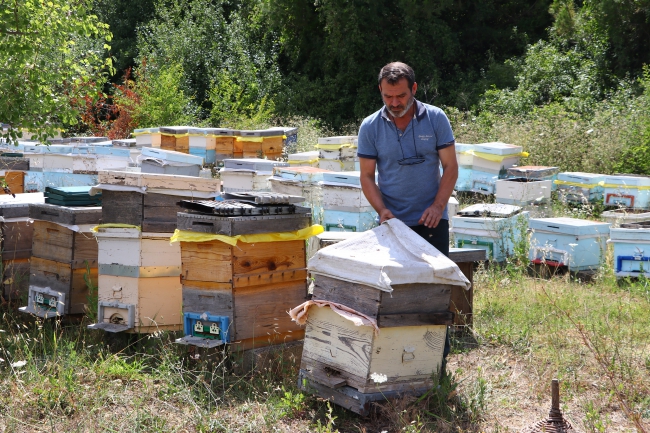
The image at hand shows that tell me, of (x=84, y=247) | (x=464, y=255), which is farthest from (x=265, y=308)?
(x=84, y=247)

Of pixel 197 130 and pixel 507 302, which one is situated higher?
pixel 197 130

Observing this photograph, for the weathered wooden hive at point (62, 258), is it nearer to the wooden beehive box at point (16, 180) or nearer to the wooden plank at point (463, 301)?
the wooden plank at point (463, 301)

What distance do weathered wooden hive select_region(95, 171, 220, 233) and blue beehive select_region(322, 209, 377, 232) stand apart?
240cm

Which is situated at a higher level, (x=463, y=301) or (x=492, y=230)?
(x=492, y=230)

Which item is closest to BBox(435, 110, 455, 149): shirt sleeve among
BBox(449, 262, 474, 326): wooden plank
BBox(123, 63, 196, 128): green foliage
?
BBox(449, 262, 474, 326): wooden plank

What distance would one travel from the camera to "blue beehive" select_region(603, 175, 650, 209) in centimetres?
794

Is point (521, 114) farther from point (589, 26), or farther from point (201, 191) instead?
point (201, 191)

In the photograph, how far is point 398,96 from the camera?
366 cm

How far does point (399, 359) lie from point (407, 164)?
1.00 m

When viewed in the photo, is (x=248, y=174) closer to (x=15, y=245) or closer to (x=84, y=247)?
(x=15, y=245)

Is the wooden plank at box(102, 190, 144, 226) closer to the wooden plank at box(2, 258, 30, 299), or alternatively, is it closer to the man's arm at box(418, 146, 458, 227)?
the wooden plank at box(2, 258, 30, 299)

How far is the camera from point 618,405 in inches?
145

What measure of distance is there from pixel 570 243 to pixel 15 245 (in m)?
4.42

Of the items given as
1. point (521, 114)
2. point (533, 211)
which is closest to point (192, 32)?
point (521, 114)
